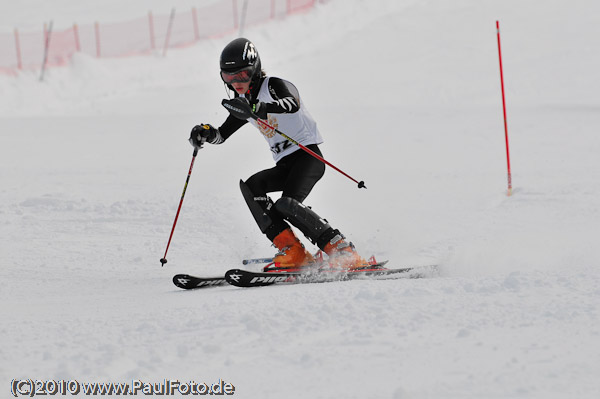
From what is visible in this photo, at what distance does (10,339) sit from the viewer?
3881 mm

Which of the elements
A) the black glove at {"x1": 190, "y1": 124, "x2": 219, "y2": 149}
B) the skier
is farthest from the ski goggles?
the black glove at {"x1": 190, "y1": 124, "x2": 219, "y2": 149}

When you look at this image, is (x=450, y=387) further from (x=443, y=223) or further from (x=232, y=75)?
(x=443, y=223)

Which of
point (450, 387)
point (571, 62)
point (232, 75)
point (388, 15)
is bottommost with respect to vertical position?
point (450, 387)

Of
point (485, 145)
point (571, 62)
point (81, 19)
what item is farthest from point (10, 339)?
point (81, 19)

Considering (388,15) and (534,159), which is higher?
(388,15)

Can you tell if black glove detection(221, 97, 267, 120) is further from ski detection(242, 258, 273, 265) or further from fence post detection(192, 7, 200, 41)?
fence post detection(192, 7, 200, 41)

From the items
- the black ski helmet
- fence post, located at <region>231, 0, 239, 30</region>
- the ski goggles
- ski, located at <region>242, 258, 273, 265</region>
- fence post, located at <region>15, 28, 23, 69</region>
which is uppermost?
fence post, located at <region>231, 0, 239, 30</region>

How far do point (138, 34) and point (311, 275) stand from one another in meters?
18.7

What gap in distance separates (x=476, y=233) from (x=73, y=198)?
4450 mm

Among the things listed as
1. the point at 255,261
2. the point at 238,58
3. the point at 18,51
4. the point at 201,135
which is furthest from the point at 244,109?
the point at 18,51

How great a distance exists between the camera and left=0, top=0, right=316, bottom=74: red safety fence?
19188 mm

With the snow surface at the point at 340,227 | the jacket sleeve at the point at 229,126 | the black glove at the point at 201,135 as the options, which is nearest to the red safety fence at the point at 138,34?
the snow surface at the point at 340,227

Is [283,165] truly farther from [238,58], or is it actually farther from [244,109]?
[238,58]

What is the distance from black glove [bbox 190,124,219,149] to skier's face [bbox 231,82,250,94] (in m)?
0.43
